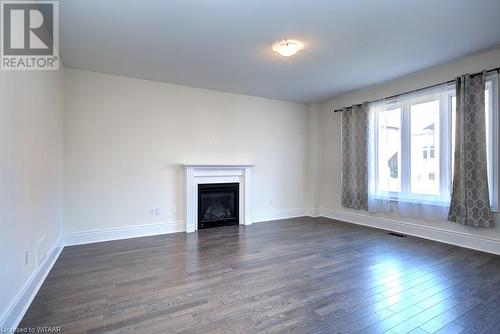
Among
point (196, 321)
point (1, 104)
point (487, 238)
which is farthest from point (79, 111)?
point (487, 238)

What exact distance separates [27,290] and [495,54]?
5962mm

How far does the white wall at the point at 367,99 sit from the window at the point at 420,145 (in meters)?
0.20

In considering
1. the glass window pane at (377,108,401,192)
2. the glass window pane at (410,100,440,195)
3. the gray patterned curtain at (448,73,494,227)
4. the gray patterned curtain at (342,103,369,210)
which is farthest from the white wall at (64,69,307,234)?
the gray patterned curtain at (448,73,494,227)

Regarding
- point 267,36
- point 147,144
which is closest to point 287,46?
point 267,36

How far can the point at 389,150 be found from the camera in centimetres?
469

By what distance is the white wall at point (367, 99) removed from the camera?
3.52 meters

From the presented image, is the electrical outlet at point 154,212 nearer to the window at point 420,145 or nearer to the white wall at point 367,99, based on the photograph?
the white wall at point 367,99

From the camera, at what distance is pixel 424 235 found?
4.21 metres

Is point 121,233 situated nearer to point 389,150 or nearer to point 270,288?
point 270,288

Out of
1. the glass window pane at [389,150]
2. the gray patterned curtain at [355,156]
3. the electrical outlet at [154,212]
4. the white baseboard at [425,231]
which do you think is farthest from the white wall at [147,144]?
the glass window pane at [389,150]

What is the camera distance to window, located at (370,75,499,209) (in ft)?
11.3

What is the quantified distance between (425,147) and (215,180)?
3.76 meters

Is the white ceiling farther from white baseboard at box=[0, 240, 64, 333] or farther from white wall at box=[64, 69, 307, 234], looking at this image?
white baseboard at box=[0, 240, 64, 333]

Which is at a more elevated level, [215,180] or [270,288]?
[215,180]
